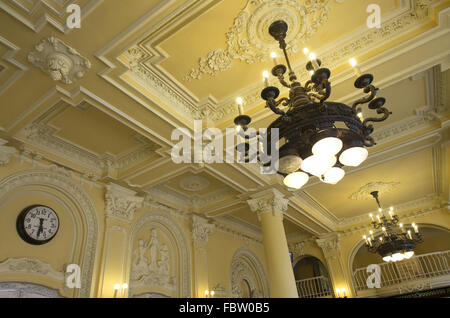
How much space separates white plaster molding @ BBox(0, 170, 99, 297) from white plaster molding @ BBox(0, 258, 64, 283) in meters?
0.54

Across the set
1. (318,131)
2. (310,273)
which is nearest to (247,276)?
(310,273)

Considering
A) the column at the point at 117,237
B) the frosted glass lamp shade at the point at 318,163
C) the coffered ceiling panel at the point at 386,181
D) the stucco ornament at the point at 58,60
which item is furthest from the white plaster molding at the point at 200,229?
the frosted glass lamp shade at the point at 318,163

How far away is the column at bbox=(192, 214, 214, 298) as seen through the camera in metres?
9.32

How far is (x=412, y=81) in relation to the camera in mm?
6309

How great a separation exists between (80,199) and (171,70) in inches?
155

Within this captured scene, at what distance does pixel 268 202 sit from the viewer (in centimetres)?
860

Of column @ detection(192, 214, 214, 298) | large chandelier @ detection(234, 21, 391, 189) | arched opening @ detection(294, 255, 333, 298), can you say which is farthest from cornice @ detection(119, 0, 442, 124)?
arched opening @ detection(294, 255, 333, 298)

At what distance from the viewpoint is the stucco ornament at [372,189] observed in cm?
1079

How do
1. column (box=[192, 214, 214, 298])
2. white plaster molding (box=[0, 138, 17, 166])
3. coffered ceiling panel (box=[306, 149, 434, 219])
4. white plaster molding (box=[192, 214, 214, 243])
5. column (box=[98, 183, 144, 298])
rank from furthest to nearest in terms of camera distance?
white plaster molding (box=[192, 214, 214, 243])
coffered ceiling panel (box=[306, 149, 434, 219])
column (box=[192, 214, 214, 298])
column (box=[98, 183, 144, 298])
white plaster molding (box=[0, 138, 17, 166])

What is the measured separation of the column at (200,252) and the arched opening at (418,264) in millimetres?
7529

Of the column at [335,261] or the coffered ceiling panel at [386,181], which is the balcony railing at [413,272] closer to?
the column at [335,261]

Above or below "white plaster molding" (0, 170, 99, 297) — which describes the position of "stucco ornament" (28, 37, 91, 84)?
above

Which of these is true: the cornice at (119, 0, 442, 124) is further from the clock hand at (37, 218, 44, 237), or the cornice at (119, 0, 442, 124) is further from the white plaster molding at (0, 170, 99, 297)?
the clock hand at (37, 218, 44, 237)

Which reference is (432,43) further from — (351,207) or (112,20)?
(351,207)
